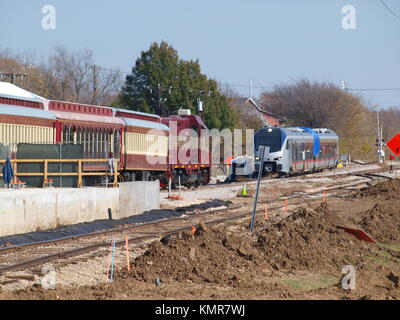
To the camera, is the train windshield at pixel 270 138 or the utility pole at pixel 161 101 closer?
the train windshield at pixel 270 138

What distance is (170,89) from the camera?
228ft

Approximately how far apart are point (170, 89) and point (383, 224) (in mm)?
49429

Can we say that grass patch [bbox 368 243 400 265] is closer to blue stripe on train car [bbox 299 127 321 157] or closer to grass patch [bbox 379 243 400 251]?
grass patch [bbox 379 243 400 251]

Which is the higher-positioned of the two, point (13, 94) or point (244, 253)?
point (13, 94)

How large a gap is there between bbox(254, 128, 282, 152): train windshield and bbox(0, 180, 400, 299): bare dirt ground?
2798 centimetres

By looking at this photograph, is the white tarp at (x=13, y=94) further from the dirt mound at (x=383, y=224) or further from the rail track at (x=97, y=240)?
the dirt mound at (x=383, y=224)

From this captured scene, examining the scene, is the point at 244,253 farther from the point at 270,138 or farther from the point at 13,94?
the point at 270,138

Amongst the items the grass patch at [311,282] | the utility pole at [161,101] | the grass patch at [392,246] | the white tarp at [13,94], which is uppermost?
the utility pole at [161,101]

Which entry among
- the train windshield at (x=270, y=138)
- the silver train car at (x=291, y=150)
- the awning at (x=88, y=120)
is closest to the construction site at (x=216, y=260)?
the awning at (x=88, y=120)

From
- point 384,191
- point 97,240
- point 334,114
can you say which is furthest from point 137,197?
point 334,114

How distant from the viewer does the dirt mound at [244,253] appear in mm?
12883

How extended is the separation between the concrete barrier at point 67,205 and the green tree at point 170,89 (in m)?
41.8

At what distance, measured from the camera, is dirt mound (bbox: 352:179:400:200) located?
108 feet
